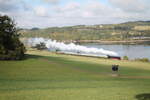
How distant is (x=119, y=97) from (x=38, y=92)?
5.27 meters

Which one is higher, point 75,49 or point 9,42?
point 9,42

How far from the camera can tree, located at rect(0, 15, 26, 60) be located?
40188 millimetres

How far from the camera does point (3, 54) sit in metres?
39.9

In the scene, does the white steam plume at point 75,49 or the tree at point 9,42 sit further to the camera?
the white steam plume at point 75,49

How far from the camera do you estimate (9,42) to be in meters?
43.0

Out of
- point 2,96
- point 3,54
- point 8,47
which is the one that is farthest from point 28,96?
point 8,47

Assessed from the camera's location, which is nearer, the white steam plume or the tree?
the tree

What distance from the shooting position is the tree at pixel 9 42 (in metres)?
40.2

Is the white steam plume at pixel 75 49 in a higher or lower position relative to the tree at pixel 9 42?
lower

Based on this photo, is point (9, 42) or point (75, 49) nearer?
point (9, 42)

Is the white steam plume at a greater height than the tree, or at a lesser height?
lesser

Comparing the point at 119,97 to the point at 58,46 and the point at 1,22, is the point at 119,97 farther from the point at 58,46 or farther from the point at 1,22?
the point at 58,46

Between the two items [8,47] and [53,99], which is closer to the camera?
[53,99]

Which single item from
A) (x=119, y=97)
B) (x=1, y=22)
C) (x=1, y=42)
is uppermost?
(x=1, y=22)
